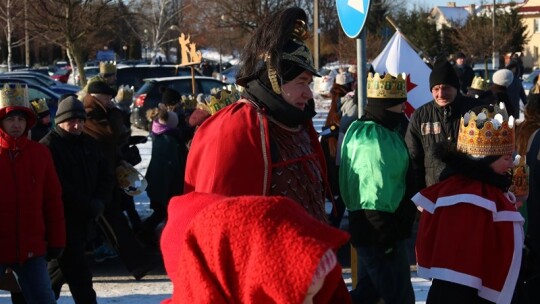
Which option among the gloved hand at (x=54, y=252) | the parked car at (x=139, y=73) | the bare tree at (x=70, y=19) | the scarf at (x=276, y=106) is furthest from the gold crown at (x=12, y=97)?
the bare tree at (x=70, y=19)

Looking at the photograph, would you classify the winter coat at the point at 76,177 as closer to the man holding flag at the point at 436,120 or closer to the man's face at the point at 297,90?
the man holding flag at the point at 436,120

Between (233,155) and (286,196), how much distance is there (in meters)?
0.28

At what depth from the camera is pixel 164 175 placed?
29.9 ft

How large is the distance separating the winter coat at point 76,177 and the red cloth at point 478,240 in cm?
280

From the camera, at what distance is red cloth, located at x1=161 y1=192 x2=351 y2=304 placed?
2.01 meters

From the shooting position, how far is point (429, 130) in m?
7.22

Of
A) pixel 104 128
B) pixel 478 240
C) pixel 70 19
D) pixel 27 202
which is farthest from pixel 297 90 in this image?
pixel 70 19

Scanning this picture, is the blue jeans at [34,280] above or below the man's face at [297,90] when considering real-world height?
below

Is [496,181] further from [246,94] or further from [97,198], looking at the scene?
[97,198]

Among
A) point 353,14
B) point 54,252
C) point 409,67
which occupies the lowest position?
point 54,252

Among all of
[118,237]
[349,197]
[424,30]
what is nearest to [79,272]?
[118,237]

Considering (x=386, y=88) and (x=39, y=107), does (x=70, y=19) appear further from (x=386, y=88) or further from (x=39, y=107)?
(x=386, y=88)

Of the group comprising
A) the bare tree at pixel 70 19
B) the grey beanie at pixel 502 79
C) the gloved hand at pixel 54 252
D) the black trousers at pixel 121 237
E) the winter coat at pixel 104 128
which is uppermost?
the bare tree at pixel 70 19

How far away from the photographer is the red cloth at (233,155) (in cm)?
297
